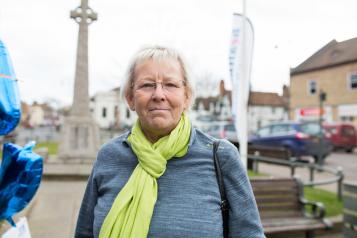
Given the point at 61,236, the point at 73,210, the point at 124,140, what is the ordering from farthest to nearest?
the point at 73,210 < the point at 61,236 < the point at 124,140

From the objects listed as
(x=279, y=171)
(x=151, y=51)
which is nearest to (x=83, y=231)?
(x=151, y=51)

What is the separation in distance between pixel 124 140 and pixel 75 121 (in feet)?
30.0

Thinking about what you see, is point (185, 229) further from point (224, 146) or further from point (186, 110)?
point (186, 110)

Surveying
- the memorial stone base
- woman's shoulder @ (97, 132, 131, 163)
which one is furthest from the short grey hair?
the memorial stone base

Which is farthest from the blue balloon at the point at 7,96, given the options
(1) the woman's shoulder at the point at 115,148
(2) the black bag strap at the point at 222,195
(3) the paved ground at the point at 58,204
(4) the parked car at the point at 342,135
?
(4) the parked car at the point at 342,135

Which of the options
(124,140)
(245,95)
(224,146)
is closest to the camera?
→ (224,146)

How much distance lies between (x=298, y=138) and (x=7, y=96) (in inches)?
481

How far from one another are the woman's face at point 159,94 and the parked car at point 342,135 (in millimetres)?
16191

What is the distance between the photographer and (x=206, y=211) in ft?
5.32

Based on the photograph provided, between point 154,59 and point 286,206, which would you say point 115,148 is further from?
point 286,206

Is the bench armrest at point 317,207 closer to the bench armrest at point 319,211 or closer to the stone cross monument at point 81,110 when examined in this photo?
the bench armrest at point 319,211

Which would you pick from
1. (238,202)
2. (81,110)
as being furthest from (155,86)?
(81,110)

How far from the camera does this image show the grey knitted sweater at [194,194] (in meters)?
1.60

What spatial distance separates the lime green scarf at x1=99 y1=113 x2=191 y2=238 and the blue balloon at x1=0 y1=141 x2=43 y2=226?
0.88m
